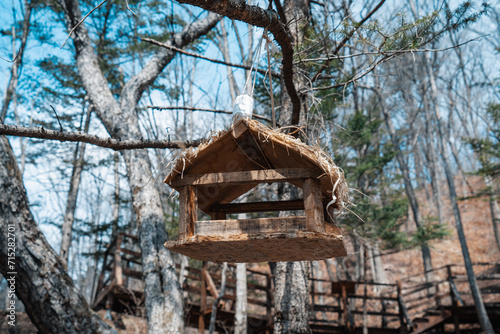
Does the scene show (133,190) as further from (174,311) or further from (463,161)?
(463,161)

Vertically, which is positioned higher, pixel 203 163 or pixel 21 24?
pixel 21 24

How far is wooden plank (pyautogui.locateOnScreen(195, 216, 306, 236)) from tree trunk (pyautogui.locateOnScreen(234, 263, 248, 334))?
6.07 m

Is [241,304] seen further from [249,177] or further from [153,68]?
[249,177]

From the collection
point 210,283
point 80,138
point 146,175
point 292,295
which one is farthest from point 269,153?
point 210,283

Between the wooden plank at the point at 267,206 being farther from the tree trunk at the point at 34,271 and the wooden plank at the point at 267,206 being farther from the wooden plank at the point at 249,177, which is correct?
the tree trunk at the point at 34,271

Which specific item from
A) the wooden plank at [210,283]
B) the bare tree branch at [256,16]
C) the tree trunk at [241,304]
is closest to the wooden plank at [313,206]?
the bare tree branch at [256,16]

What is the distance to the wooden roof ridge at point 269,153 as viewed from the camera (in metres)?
2.41

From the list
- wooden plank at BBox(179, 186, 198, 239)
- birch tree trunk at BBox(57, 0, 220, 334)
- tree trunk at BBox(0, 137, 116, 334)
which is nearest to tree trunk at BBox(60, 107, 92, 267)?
birch tree trunk at BBox(57, 0, 220, 334)

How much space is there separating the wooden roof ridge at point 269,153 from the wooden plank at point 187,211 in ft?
0.42

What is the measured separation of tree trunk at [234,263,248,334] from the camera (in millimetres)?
7977

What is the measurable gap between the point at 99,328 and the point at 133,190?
1.88 m

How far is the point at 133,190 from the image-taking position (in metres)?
5.44

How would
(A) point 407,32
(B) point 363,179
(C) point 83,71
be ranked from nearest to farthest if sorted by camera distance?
(A) point 407,32 < (C) point 83,71 < (B) point 363,179

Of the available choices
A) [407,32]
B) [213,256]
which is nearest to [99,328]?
[213,256]
